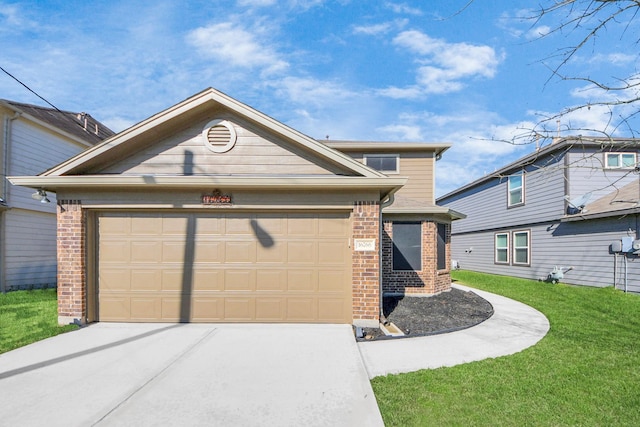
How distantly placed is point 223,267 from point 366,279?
9.80 feet

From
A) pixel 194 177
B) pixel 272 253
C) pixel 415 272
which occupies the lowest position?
pixel 415 272

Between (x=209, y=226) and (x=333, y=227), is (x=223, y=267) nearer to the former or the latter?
(x=209, y=226)

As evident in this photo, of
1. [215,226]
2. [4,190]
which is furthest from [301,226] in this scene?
[4,190]

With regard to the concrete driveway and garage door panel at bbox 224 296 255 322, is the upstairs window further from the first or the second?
the concrete driveway

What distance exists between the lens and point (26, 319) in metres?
7.66

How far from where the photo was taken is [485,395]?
400 cm

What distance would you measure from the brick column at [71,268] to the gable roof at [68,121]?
793 centimetres

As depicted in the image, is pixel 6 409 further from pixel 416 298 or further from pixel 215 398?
pixel 416 298

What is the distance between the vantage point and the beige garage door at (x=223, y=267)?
7.21 meters

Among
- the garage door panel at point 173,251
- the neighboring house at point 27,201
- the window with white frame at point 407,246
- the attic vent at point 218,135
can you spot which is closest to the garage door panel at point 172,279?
the garage door panel at point 173,251

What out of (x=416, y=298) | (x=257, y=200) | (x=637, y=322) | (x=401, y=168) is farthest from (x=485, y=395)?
(x=401, y=168)

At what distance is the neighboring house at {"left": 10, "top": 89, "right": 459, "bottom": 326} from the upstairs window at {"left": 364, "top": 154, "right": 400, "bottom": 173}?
19.1ft

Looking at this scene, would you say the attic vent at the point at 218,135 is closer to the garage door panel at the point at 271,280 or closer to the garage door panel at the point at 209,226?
the garage door panel at the point at 209,226

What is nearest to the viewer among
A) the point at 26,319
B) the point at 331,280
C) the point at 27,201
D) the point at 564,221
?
the point at 331,280
